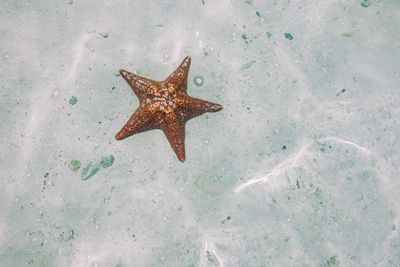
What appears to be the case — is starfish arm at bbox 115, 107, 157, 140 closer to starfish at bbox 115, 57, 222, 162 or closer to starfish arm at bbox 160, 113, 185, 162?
starfish at bbox 115, 57, 222, 162

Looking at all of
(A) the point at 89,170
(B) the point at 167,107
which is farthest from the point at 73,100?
(B) the point at 167,107

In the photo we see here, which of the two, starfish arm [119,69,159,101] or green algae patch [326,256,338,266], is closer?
starfish arm [119,69,159,101]

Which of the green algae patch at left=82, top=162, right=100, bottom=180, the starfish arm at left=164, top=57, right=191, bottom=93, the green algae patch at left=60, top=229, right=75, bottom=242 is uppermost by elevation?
the starfish arm at left=164, top=57, right=191, bottom=93

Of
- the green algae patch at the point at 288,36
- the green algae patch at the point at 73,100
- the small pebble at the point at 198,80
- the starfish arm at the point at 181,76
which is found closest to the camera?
the starfish arm at the point at 181,76

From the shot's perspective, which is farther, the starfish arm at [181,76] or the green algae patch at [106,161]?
the green algae patch at [106,161]

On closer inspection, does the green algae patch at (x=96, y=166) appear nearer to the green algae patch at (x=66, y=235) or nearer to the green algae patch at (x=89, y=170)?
the green algae patch at (x=89, y=170)

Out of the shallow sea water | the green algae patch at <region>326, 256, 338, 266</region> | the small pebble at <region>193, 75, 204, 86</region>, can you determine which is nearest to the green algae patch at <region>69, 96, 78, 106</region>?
the shallow sea water

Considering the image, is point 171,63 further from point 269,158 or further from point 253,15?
point 269,158

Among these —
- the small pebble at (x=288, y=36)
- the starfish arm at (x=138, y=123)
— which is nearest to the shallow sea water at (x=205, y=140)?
the small pebble at (x=288, y=36)
